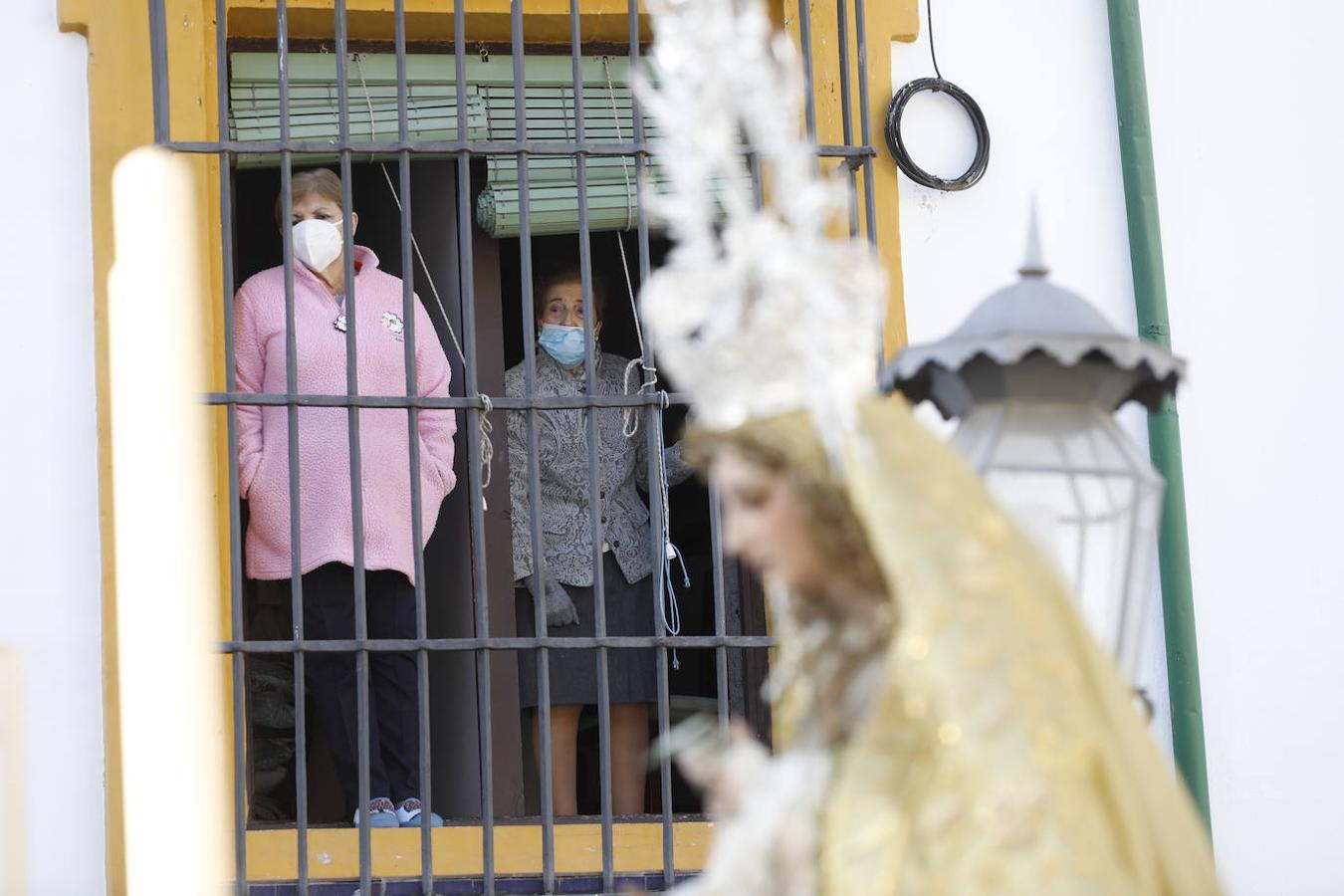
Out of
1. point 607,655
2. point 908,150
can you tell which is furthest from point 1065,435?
point 607,655

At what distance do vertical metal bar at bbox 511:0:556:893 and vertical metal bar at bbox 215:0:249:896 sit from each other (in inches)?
20.6

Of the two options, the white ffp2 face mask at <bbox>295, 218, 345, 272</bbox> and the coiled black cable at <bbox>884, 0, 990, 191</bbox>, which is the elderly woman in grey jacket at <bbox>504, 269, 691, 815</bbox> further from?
the coiled black cable at <bbox>884, 0, 990, 191</bbox>

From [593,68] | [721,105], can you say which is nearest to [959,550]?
[721,105]

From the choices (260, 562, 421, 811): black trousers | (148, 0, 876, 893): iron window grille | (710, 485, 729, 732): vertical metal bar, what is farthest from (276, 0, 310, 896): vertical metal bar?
(710, 485, 729, 732): vertical metal bar

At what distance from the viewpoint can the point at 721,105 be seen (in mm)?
2520

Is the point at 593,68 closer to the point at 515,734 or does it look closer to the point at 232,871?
the point at 515,734

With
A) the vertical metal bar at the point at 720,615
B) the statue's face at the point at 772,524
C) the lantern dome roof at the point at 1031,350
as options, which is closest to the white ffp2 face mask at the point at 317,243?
the vertical metal bar at the point at 720,615

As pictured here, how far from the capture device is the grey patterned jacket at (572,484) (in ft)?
18.4

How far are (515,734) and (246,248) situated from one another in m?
1.81

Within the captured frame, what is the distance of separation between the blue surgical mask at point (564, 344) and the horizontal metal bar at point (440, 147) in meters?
0.79

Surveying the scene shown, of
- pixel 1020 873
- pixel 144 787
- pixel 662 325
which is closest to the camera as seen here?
pixel 1020 873

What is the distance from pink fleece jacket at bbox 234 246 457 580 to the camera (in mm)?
5066

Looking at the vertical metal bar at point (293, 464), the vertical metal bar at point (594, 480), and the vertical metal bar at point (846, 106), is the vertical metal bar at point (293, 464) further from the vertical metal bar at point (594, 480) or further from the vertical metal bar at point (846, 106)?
the vertical metal bar at point (846, 106)

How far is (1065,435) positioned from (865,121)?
83.1 inches
